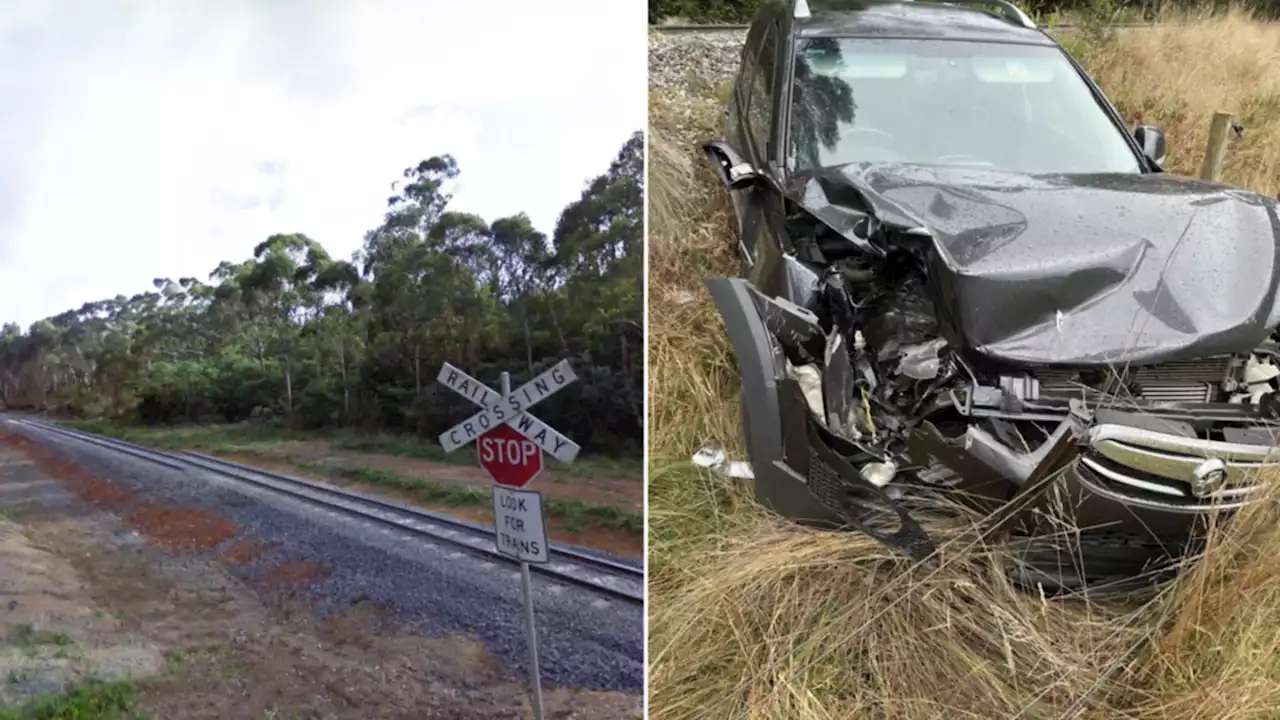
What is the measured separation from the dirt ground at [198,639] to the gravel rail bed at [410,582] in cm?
4

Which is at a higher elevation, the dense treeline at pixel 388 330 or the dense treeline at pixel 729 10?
the dense treeline at pixel 729 10

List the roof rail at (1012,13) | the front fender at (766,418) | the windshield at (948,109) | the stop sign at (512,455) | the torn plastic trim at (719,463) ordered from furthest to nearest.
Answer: the roof rail at (1012,13) → the windshield at (948,109) → the torn plastic trim at (719,463) → the front fender at (766,418) → the stop sign at (512,455)

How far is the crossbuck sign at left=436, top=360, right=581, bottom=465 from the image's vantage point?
81.2 inches

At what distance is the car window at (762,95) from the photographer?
3398mm

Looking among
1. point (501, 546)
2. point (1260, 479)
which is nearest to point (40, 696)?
point (501, 546)

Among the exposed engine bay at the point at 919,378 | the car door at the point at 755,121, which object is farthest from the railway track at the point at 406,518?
the car door at the point at 755,121

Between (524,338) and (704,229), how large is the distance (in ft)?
7.17

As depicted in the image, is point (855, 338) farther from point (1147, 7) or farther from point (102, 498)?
point (1147, 7)

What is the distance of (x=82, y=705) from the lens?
2.19 meters

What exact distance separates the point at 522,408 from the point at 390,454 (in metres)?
0.47

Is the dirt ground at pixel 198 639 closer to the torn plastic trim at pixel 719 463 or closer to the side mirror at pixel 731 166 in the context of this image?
the torn plastic trim at pixel 719 463

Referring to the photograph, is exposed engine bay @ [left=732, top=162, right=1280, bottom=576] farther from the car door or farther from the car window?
the car window

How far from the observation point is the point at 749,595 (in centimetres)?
234

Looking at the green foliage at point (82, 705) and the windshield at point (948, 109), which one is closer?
the green foliage at point (82, 705)
